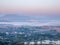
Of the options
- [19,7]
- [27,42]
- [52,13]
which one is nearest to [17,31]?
[27,42]

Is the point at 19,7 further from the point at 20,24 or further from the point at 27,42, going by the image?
the point at 27,42

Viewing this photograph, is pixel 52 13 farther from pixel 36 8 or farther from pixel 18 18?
pixel 18 18

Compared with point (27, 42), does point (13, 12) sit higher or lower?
higher

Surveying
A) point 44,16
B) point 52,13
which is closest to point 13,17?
point 44,16

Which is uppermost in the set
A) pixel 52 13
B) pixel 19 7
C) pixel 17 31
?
pixel 19 7

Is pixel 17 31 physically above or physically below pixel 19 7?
below

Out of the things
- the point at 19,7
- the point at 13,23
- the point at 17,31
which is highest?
the point at 19,7

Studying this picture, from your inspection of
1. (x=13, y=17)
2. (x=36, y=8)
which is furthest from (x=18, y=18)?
(x=36, y=8)

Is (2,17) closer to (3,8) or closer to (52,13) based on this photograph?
(3,8)
